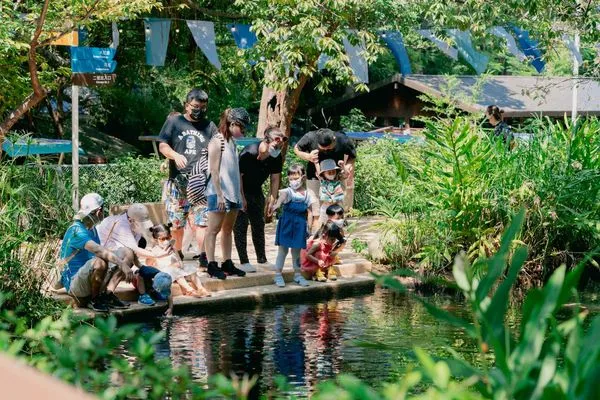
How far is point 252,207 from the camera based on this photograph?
11773mm

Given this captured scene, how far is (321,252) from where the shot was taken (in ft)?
38.8

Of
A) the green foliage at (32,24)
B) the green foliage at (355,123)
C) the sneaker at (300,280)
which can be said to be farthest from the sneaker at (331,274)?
the green foliage at (355,123)

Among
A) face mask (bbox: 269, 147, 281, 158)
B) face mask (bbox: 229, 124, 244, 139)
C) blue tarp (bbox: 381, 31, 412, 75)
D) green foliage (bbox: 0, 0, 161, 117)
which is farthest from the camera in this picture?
blue tarp (bbox: 381, 31, 412, 75)

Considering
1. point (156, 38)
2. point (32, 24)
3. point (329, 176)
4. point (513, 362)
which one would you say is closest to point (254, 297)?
point (329, 176)

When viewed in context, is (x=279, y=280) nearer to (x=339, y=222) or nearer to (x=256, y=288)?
(x=256, y=288)

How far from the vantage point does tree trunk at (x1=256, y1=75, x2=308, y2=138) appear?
19.2 m

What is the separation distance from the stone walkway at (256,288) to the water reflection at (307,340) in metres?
0.19

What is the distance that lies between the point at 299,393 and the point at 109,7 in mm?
8425

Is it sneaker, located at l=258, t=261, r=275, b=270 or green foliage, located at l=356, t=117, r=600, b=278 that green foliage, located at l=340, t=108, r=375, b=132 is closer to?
green foliage, located at l=356, t=117, r=600, b=278

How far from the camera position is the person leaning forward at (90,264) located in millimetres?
9367

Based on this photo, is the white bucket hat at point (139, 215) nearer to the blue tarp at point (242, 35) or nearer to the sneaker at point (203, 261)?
the sneaker at point (203, 261)

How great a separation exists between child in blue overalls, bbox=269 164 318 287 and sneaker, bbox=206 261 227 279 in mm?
591

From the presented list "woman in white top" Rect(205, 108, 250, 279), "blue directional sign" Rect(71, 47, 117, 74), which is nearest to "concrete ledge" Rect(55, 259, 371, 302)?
"woman in white top" Rect(205, 108, 250, 279)

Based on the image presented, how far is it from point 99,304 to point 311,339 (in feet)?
5.74
